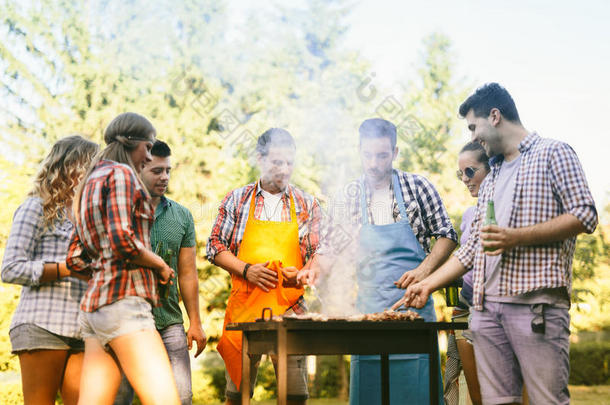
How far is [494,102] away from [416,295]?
3.64 ft

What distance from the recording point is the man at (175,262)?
3.42 metres

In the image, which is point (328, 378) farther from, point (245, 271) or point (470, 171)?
point (245, 271)

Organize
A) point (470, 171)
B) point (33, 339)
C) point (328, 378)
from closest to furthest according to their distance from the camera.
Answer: point (33, 339) < point (470, 171) < point (328, 378)

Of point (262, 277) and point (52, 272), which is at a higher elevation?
point (52, 272)

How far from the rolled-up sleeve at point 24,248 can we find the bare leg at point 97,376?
0.56 meters

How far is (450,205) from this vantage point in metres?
10.7

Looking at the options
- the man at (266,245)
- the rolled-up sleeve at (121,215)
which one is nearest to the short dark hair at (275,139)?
the man at (266,245)

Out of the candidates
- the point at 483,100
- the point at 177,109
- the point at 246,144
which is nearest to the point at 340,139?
the point at 246,144

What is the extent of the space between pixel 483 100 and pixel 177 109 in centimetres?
878

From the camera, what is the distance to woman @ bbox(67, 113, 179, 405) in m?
2.27

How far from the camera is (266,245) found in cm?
387

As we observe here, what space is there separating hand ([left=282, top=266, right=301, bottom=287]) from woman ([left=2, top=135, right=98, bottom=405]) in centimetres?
127

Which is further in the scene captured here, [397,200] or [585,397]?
[585,397]

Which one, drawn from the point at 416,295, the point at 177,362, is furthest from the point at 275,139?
the point at 177,362
